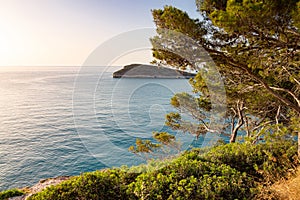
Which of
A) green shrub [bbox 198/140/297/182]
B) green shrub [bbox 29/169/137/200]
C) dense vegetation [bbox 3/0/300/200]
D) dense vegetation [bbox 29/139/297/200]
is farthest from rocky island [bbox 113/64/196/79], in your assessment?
green shrub [bbox 29/169/137/200]

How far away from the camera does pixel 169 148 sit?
10.4 meters

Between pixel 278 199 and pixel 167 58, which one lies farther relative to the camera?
pixel 167 58

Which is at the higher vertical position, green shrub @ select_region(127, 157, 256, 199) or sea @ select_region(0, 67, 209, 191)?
green shrub @ select_region(127, 157, 256, 199)

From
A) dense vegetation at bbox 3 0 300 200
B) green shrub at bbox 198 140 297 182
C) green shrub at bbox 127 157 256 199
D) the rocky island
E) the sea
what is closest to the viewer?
green shrub at bbox 127 157 256 199

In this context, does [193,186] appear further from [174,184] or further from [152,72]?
[152,72]

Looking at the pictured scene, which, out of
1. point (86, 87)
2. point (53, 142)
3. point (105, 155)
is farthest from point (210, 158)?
point (86, 87)

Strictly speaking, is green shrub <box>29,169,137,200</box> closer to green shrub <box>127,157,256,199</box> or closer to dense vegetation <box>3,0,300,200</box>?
dense vegetation <box>3,0,300,200</box>

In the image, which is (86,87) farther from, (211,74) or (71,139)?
(211,74)

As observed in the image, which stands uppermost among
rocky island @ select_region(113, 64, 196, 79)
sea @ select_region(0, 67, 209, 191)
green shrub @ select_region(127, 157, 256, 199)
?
rocky island @ select_region(113, 64, 196, 79)

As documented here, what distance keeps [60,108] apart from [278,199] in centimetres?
2902

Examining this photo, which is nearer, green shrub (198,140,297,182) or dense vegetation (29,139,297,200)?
dense vegetation (29,139,297,200)

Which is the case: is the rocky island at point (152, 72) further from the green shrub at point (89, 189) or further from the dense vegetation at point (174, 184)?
the green shrub at point (89, 189)

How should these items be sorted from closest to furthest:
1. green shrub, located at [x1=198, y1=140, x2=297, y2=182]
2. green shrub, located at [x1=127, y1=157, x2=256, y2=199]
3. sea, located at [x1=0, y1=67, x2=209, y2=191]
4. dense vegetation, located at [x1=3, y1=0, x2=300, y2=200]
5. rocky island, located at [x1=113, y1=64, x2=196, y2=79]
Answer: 1. green shrub, located at [x1=127, y1=157, x2=256, y2=199]
2. dense vegetation, located at [x1=3, y1=0, x2=300, y2=200]
3. green shrub, located at [x1=198, y1=140, x2=297, y2=182]
4. rocky island, located at [x1=113, y1=64, x2=196, y2=79]
5. sea, located at [x1=0, y1=67, x2=209, y2=191]

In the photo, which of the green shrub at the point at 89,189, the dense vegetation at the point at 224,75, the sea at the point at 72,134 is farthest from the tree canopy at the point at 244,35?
the sea at the point at 72,134
